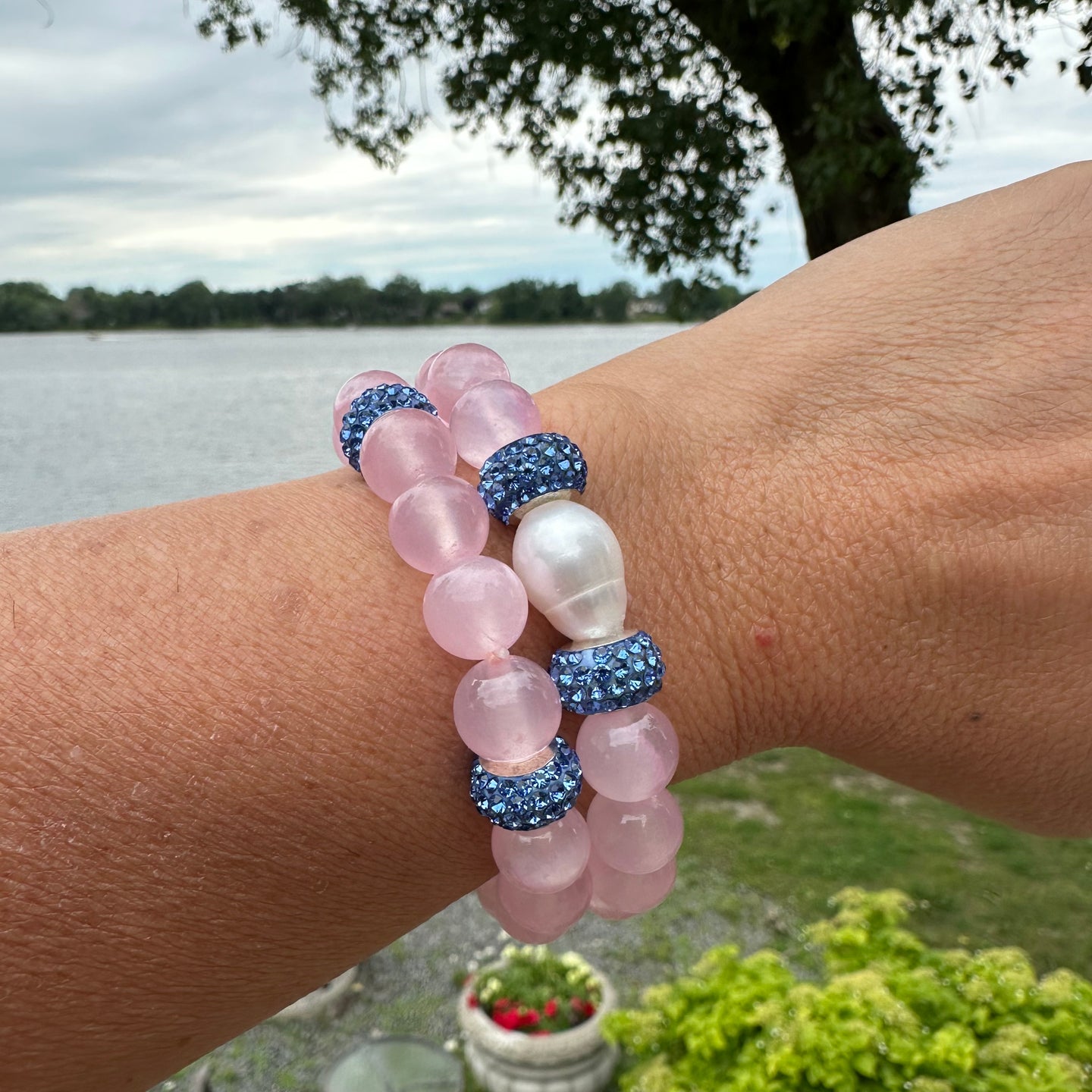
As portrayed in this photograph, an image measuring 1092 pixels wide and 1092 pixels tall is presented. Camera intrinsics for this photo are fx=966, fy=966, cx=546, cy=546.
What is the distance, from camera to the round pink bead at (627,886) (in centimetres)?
128

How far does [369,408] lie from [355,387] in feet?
0.27

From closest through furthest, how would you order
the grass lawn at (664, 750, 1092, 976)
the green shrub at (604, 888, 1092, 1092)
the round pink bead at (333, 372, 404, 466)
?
the round pink bead at (333, 372, 404, 466) → the green shrub at (604, 888, 1092, 1092) → the grass lawn at (664, 750, 1092, 976)

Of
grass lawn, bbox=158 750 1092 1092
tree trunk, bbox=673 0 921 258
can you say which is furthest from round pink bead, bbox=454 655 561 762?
grass lawn, bbox=158 750 1092 1092

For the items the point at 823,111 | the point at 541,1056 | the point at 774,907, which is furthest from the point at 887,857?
the point at 823,111

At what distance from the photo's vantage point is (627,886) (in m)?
1.28

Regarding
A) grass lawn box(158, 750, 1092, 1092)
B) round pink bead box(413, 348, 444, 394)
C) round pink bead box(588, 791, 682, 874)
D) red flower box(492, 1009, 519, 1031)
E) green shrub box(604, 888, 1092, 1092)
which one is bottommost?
grass lawn box(158, 750, 1092, 1092)

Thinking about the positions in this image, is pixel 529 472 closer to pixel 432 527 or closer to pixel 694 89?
pixel 432 527

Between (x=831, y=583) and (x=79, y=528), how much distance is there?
95cm

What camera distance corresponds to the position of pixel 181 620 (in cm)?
106

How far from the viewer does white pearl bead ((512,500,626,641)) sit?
44.8 inches

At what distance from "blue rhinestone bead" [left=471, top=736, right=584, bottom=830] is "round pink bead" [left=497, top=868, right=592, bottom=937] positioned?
101 mm

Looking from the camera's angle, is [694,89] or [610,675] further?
[694,89]

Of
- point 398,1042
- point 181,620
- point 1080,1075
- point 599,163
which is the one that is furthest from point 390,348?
point 181,620

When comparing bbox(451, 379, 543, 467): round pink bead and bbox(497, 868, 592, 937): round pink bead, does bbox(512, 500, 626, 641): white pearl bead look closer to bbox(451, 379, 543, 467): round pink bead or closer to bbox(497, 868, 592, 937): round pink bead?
bbox(451, 379, 543, 467): round pink bead
